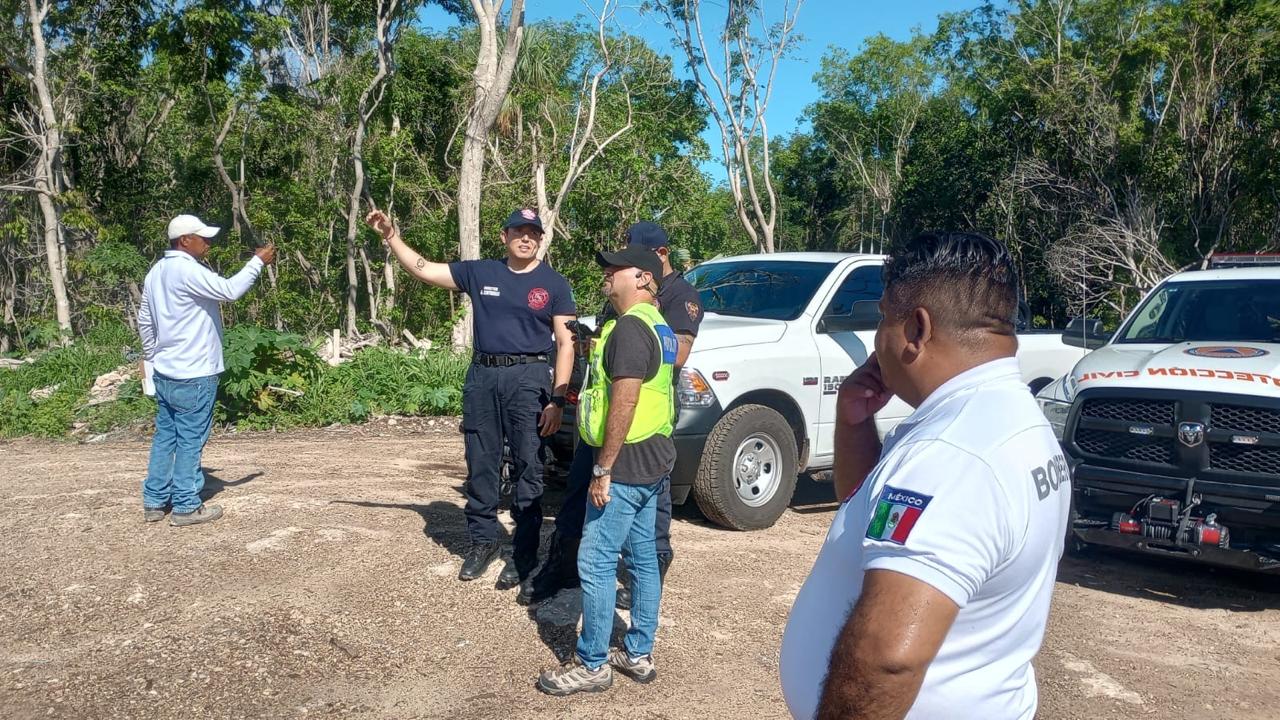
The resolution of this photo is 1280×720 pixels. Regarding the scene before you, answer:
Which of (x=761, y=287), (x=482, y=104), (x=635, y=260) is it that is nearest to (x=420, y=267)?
(x=635, y=260)

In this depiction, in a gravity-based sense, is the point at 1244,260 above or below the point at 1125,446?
above

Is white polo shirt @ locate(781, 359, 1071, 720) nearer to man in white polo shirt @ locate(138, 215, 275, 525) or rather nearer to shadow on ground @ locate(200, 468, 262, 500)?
man in white polo shirt @ locate(138, 215, 275, 525)

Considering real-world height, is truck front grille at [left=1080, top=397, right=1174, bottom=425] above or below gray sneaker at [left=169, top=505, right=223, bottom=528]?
above

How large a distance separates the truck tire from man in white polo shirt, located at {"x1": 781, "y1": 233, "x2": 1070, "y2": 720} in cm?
462

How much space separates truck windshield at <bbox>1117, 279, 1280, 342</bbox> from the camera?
6434mm

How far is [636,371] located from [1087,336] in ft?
14.6

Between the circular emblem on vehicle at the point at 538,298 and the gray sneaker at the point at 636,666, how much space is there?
6.12ft

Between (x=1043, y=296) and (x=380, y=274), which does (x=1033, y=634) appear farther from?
(x=1043, y=296)

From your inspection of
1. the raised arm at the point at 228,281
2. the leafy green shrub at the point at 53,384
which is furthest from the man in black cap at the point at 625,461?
the leafy green shrub at the point at 53,384

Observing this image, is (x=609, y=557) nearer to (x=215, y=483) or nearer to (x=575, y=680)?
(x=575, y=680)

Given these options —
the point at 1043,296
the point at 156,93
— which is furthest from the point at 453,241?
the point at 1043,296

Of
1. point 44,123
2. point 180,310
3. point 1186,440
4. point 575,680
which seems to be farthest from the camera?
→ point 44,123

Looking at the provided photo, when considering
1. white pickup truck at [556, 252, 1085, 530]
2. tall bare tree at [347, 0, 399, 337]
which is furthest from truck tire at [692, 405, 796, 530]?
tall bare tree at [347, 0, 399, 337]

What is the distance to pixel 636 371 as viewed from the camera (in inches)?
157
